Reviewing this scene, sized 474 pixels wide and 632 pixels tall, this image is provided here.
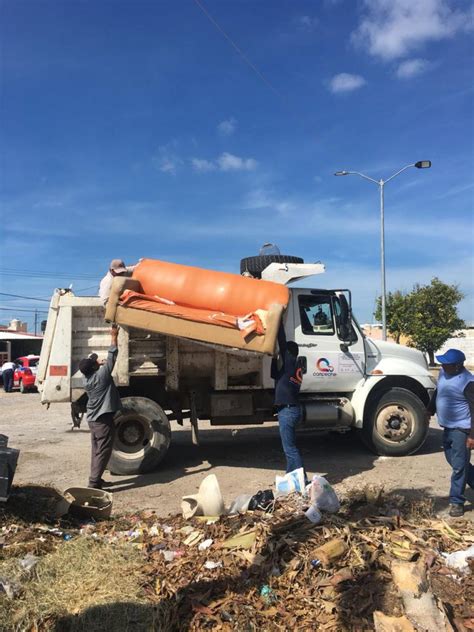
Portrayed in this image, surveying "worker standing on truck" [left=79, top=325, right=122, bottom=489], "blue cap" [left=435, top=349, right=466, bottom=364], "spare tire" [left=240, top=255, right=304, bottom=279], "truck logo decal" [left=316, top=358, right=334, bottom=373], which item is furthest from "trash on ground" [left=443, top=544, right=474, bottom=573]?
"spare tire" [left=240, top=255, right=304, bottom=279]

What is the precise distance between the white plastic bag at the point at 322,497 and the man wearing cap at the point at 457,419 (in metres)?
1.36

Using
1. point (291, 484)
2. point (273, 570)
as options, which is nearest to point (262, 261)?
point (291, 484)

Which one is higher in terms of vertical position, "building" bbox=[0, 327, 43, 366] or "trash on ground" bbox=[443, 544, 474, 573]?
"building" bbox=[0, 327, 43, 366]

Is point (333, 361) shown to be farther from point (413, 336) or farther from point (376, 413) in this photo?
point (413, 336)

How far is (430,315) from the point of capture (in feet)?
114

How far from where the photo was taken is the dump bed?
669cm

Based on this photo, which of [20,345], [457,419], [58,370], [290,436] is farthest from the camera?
[20,345]

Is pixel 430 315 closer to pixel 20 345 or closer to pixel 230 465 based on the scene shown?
pixel 20 345

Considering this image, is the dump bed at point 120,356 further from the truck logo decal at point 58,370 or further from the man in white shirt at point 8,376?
the man in white shirt at point 8,376

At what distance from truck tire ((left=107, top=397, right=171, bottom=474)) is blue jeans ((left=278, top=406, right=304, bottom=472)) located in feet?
5.93

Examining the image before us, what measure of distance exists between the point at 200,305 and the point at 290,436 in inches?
80.0

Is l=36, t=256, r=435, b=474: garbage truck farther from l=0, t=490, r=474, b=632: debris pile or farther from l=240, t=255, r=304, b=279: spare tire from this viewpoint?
l=0, t=490, r=474, b=632: debris pile

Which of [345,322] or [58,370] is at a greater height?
[345,322]

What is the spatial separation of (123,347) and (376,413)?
3.85 meters
